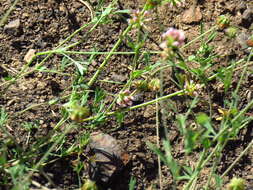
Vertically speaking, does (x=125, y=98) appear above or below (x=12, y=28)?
below

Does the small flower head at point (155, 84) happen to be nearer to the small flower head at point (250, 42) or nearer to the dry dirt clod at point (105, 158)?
the dry dirt clod at point (105, 158)

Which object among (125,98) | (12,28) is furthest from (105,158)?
(12,28)

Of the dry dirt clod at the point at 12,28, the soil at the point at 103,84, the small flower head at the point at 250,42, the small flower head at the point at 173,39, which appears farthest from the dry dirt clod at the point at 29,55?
the small flower head at the point at 250,42

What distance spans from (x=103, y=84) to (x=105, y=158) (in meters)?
0.46

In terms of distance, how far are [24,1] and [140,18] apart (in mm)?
912

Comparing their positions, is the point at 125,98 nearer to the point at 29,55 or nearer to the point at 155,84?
the point at 155,84

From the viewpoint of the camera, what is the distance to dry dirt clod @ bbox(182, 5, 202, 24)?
267 centimetres

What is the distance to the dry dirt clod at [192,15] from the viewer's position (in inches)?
105

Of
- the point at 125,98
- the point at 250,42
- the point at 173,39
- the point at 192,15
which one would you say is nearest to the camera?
the point at 173,39

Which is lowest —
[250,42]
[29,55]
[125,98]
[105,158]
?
[105,158]

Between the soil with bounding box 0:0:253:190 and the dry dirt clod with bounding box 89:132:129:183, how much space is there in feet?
0.15

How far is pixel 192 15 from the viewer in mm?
2678

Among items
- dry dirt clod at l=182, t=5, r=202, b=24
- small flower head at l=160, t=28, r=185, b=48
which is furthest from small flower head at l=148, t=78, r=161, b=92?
dry dirt clod at l=182, t=5, r=202, b=24

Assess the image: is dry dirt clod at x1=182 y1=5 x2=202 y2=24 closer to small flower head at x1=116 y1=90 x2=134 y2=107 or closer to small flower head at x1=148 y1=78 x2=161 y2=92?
small flower head at x1=148 y1=78 x2=161 y2=92
